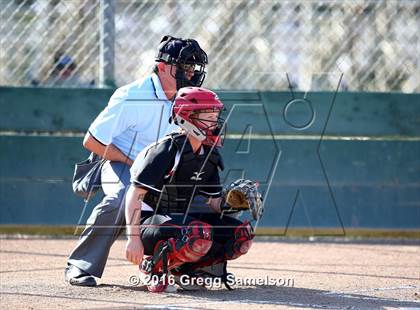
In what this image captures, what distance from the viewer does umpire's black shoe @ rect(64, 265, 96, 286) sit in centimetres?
570

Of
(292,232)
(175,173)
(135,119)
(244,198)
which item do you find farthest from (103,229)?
(292,232)

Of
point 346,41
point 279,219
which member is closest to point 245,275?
point 279,219

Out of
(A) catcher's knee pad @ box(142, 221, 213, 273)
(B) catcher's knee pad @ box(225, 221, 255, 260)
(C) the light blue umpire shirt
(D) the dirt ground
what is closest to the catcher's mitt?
(B) catcher's knee pad @ box(225, 221, 255, 260)

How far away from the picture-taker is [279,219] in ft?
28.8

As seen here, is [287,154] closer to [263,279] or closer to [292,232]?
[292,232]

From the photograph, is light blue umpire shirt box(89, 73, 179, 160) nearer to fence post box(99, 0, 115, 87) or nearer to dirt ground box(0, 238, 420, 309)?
dirt ground box(0, 238, 420, 309)

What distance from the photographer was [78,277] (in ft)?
18.8

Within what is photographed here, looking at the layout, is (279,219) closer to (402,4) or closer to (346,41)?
(346,41)

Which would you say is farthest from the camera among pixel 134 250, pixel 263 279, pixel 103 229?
pixel 263 279

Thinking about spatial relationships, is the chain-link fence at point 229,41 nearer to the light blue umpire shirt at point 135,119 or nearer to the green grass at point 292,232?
the green grass at point 292,232

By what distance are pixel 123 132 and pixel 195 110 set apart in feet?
2.87

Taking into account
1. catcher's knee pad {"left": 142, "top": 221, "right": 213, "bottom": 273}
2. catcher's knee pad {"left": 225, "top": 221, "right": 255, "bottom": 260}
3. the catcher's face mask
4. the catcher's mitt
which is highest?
the catcher's face mask

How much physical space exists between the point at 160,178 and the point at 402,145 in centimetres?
424

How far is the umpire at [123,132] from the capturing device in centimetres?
575
